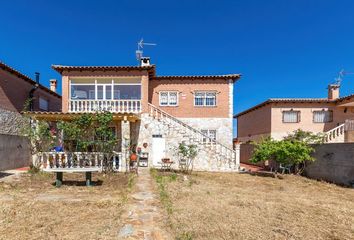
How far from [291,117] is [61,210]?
19.8 meters

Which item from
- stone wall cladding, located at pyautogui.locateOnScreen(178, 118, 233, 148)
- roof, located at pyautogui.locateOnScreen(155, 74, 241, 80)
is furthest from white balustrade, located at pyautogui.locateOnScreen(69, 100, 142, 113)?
stone wall cladding, located at pyautogui.locateOnScreen(178, 118, 233, 148)

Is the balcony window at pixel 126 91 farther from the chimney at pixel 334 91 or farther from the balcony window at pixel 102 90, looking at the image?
the chimney at pixel 334 91

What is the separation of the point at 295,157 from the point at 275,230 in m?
9.10

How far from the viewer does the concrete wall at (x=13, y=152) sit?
12586 mm

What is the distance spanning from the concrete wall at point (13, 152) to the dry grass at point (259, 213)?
1120 cm

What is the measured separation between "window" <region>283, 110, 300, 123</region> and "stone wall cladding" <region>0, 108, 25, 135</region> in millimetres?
22419

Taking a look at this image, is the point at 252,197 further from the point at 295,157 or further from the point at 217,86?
the point at 217,86

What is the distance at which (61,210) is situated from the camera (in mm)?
5848

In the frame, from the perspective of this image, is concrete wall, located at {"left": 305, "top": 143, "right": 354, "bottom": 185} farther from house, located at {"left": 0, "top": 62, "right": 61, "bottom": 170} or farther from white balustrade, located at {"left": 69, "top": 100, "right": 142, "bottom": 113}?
house, located at {"left": 0, "top": 62, "right": 61, "bottom": 170}

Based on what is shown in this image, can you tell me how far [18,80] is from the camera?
15555mm

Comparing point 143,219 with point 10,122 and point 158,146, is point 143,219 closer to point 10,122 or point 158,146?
point 158,146

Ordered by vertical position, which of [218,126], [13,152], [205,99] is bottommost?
[13,152]

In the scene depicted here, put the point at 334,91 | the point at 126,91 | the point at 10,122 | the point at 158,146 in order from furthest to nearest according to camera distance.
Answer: the point at 334,91, the point at 126,91, the point at 158,146, the point at 10,122

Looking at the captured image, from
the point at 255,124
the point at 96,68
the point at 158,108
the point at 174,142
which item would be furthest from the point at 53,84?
the point at 255,124
